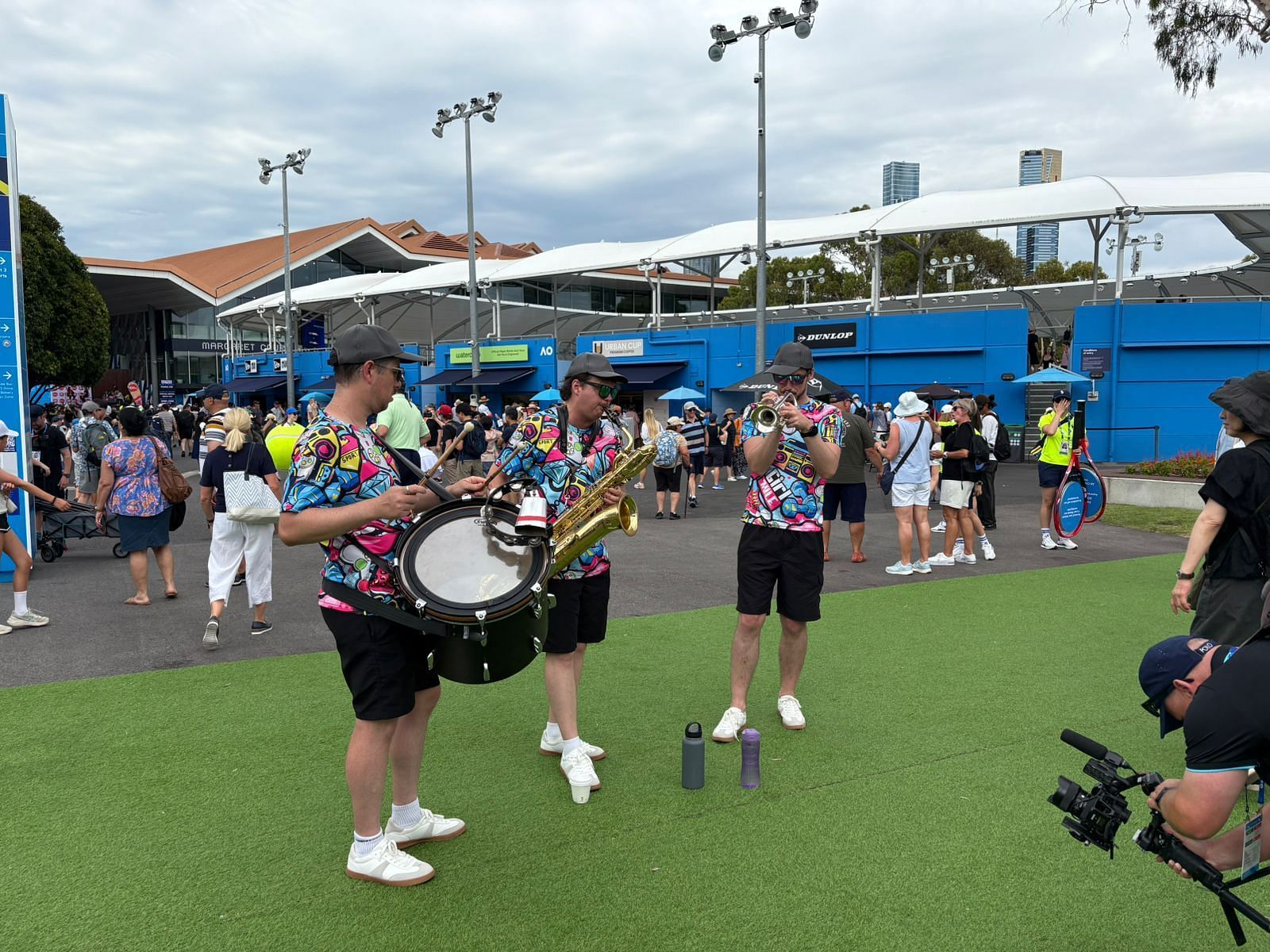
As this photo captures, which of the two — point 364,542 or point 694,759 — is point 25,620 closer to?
point 364,542

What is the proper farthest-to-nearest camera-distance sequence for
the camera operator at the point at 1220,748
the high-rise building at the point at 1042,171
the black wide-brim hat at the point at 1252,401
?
1. the high-rise building at the point at 1042,171
2. the black wide-brim hat at the point at 1252,401
3. the camera operator at the point at 1220,748

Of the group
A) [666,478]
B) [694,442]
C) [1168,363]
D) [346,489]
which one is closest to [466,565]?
[346,489]

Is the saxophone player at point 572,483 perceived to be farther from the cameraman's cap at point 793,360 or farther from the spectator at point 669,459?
the spectator at point 669,459

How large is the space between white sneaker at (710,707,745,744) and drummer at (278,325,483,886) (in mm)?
1725

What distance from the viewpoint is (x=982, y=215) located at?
26.0 metres

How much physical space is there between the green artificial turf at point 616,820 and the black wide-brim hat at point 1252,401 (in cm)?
164

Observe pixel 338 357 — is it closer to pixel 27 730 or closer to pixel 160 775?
pixel 160 775

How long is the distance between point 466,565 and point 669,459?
980 centimetres

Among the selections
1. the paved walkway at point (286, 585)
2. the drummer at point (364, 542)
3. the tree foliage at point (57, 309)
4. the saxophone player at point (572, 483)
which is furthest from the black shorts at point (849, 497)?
the tree foliage at point (57, 309)

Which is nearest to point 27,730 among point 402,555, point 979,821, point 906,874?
point 402,555

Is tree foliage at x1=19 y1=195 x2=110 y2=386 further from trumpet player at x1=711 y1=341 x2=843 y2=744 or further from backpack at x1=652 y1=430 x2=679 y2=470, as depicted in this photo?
trumpet player at x1=711 y1=341 x2=843 y2=744

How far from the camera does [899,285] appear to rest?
162 ft

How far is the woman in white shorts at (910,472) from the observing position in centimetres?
877

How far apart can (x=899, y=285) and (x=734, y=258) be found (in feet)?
73.3
